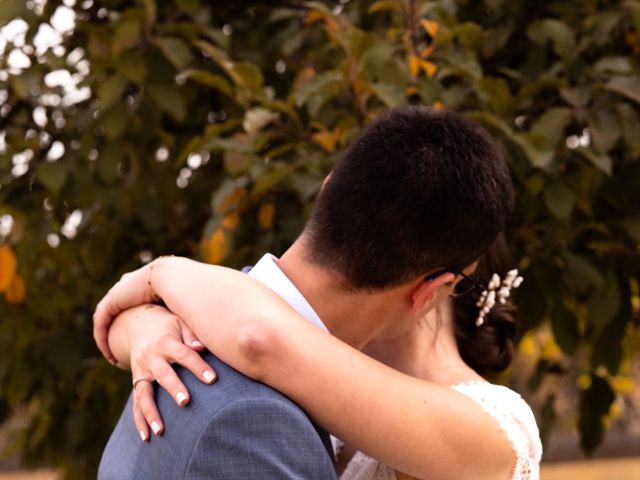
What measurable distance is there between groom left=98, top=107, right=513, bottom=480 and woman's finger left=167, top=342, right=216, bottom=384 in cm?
2

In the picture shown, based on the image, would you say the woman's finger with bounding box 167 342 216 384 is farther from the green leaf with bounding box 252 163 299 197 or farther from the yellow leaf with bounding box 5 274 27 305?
the yellow leaf with bounding box 5 274 27 305

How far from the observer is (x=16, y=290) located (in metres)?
3.53

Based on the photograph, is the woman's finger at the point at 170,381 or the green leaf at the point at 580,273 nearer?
the woman's finger at the point at 170,381

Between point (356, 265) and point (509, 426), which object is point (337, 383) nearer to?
point (356, 265)

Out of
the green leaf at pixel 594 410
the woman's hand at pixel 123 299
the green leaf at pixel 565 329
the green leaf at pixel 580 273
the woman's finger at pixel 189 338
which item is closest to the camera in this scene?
the woman's finger at pixel 189 338

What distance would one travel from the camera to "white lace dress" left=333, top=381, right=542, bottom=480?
2291 millimetres

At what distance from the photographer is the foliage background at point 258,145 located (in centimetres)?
305

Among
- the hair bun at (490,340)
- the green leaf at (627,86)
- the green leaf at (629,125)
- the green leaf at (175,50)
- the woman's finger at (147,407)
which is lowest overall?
the hair bun at (490,340)

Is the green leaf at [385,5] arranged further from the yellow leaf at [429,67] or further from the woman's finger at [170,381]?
the woman's finger at [170,381]

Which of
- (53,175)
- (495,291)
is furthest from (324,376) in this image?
(53,175)

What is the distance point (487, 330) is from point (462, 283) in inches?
10.5

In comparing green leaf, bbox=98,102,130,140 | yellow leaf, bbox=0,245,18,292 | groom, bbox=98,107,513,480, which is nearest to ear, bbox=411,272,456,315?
groom, bbox=98,107,513,480

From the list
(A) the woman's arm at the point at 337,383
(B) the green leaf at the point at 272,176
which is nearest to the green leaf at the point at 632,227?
(B) the green leaf at the point at 272,176

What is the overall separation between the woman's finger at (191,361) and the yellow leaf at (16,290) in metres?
1.54
